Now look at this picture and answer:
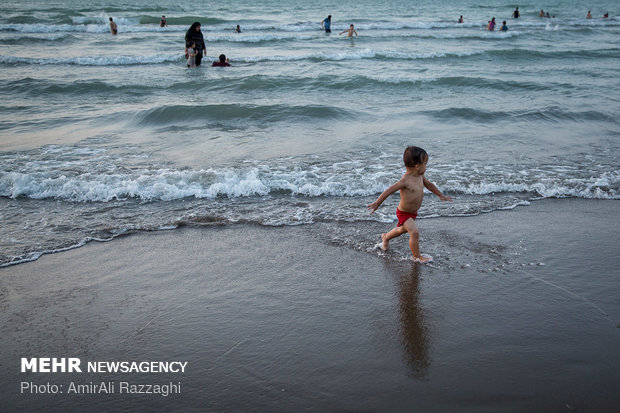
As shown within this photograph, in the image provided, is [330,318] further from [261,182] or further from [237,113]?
[237,113]

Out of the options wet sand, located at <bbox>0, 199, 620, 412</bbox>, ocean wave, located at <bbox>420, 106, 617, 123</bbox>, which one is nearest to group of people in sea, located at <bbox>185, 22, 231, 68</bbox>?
ocean wave, located at <bbox>420, 106, 617, 123</bbox>

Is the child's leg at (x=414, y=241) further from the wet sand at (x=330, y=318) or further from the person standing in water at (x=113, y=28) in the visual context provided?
the person standing in water at (x=113, y=28)

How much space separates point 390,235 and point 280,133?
516 cm

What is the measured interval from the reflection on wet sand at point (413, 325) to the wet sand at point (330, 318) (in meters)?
0.01

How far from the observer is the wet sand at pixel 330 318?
9.27 feet

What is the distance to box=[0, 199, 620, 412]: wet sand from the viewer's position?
283cm

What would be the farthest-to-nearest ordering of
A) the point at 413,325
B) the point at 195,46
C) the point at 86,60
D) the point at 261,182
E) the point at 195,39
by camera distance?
the point at 86,60, the point at 195,46, the point at 195,39, the point at 261,182, the point at 413,325

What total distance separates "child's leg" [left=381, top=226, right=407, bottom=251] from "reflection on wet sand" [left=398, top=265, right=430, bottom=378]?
1.38ft

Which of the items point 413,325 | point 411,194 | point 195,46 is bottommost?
point 413,325

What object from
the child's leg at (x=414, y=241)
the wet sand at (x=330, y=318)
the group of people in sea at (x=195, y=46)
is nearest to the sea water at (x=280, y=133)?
the group of people in sea at (x=195, y=46)

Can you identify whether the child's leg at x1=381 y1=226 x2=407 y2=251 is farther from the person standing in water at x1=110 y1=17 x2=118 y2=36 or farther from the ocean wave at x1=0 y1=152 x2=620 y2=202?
the person standing in water at x1=110 y1=17 x2=118 y2=36

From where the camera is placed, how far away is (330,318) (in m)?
3.57

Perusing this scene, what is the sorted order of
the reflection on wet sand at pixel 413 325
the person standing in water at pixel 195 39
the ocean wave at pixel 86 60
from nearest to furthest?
1. the reflection on wet sand at pixel 413 325
2. the person standing in water at pixel 195 39
3. the ocean wave at pixel 86 60

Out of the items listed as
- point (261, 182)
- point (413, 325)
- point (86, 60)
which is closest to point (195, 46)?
point (86, 60)
